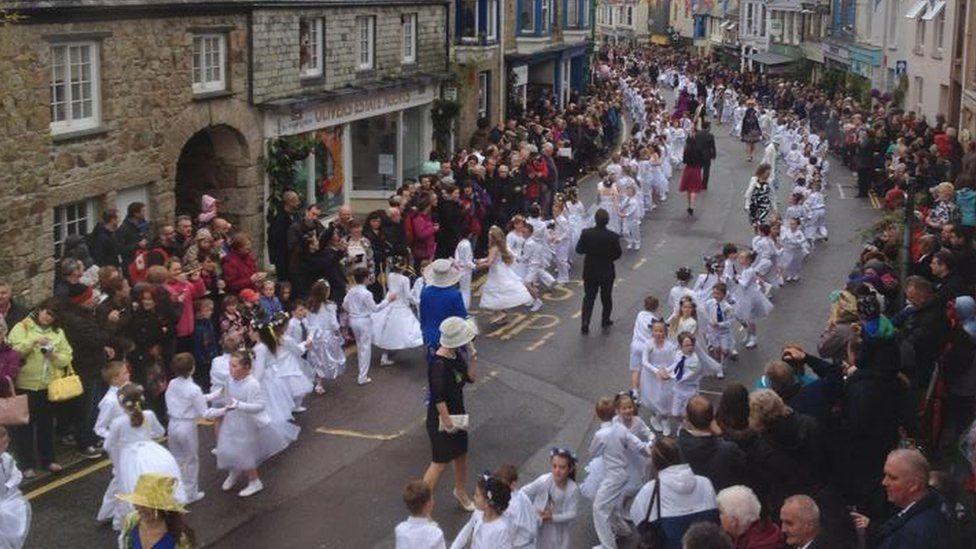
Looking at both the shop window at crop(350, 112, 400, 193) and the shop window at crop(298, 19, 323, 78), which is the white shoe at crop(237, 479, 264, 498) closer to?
the shop window at crop(298, 19, 323, 78)

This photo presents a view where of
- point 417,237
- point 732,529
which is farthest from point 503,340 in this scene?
point 732,529

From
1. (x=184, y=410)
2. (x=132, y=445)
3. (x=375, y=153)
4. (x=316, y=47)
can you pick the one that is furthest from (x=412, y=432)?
(x=375, y=153)

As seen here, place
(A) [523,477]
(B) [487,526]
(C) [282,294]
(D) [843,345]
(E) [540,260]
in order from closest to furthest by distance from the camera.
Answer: (B) [487,526] → (D) [843,345] → (A) [523,477] → (C) [282,294] → (E) [540,260]

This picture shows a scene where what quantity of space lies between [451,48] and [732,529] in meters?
26.5

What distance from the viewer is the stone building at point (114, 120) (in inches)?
661

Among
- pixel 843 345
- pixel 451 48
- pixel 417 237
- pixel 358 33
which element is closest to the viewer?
pixel 843 345

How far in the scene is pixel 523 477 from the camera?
12648mm

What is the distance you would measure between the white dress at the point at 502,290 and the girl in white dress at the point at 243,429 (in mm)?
6864

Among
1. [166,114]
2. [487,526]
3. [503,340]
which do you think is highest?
[166,114]

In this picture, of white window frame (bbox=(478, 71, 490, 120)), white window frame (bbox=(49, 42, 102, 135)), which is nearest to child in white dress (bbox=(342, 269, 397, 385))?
white window frame (bbox=(49, 42, 102, 135))

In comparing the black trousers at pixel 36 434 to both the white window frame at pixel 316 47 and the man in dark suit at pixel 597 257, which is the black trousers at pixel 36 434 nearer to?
the man in dark suit at pixel 597 257

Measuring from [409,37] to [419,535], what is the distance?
75.7ft

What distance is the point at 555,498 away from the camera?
991 centimetres

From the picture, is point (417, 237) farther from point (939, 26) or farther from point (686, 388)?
point (939, 26)
